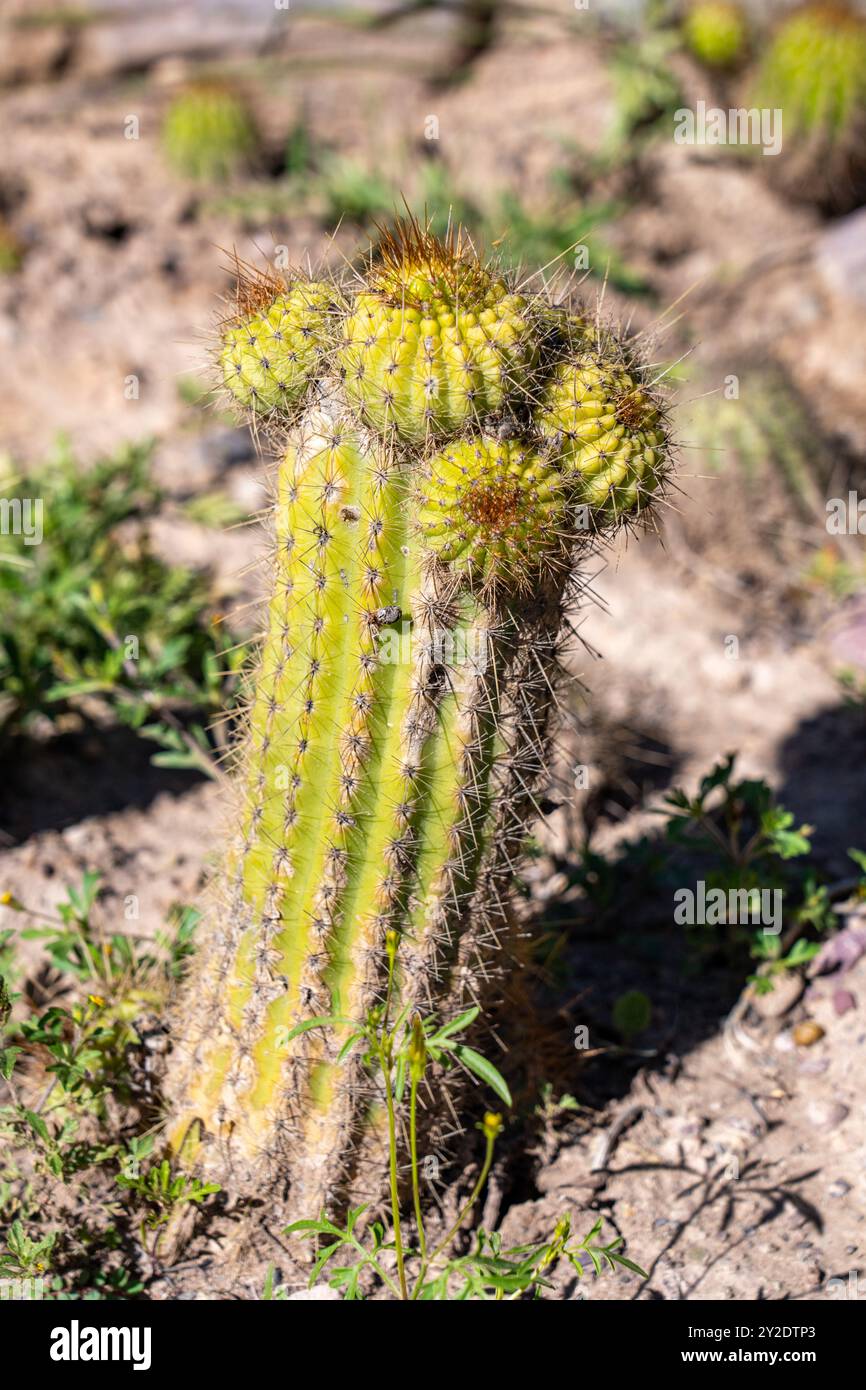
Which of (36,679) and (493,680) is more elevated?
(36,679)

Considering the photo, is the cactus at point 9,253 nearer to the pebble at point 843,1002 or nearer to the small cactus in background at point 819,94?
the small cactus in background at point 819,94

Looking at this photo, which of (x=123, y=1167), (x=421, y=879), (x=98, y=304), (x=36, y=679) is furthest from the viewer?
(x=98, y=304)

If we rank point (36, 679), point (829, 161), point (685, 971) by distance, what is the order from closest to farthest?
1. point (685, 971)
2. point (36, 679)
3. point (829, 161)

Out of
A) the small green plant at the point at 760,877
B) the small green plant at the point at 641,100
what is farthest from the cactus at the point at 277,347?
the small green plant at the point at 641,100

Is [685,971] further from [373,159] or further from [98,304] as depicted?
[373,159]

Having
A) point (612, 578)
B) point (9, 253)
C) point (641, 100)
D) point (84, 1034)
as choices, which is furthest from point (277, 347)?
point (641, 100)

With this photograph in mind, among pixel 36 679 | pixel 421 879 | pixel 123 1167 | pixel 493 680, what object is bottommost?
pixel 123 1167

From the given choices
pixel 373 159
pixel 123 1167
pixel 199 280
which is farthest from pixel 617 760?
pixel 373 159

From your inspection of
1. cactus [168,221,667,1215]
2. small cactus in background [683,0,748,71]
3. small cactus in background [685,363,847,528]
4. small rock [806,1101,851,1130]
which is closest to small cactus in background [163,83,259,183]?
small cactus in background [683,0,748,71]
